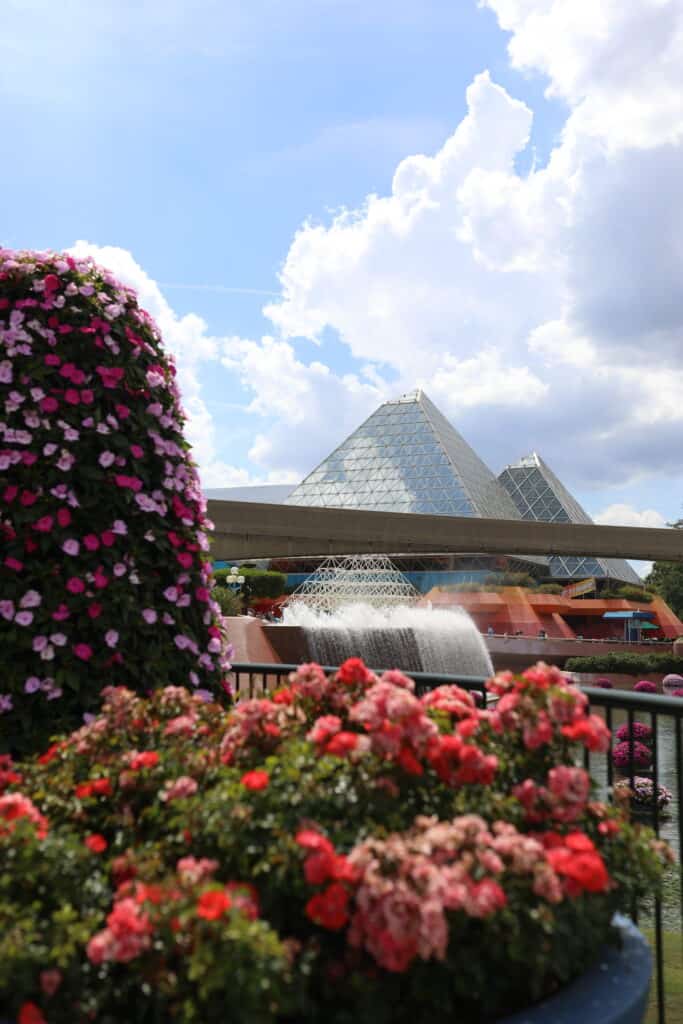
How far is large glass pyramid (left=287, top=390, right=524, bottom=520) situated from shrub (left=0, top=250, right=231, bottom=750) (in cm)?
7939

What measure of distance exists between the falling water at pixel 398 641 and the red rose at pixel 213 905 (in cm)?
2024

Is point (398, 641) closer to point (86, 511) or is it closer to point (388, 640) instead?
point (388, 640)

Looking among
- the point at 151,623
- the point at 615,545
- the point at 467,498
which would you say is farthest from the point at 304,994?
the point at 467,498

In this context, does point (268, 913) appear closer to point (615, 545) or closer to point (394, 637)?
point (394, 637)

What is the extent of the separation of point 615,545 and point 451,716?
4328 cm

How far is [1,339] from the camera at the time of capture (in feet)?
12.5

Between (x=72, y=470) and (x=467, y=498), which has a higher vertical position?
(x=467, y=498)

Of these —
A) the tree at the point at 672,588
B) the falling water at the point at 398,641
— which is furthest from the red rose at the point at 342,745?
the tree at the point at 672,588

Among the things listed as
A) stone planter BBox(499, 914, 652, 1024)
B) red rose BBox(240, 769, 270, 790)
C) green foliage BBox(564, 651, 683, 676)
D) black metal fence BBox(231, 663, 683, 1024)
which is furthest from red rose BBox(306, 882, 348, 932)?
green foliage BBox(564, 651, 683, 676)

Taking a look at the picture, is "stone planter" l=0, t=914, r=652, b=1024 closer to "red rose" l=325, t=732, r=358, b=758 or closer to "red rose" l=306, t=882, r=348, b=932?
"red rose" l=306, t=882, r=348, b=932

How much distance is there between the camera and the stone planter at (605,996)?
1.97 meters

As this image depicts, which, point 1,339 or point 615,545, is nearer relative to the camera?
point 1,339

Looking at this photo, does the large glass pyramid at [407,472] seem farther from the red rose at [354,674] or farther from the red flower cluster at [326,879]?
the red flower cluster at [326,879]

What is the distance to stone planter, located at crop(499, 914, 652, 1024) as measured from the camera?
6.47ft
